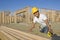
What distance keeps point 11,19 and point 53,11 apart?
7.58m

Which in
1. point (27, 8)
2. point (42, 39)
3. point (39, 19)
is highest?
point (27, 8)

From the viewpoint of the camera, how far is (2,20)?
71.3 feet

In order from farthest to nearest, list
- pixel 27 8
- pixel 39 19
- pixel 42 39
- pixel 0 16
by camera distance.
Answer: pixel 0 16 → pixel 27 8 → pixel 39 19 → pixel 42 39

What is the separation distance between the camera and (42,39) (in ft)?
13.6

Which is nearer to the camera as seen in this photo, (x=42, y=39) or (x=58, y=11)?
(x=42, y=39)

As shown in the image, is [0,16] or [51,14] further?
[0,16]

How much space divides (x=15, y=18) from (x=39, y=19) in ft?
56.2

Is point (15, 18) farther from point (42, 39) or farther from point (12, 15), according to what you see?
point (42, 39)

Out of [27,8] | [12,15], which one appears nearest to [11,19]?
[12,15]

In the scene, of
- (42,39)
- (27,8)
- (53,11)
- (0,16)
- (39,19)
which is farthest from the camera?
(0,16)

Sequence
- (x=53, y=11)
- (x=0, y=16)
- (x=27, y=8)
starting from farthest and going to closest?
1. (x=0, y=16)
2. (x=53, y=11)
3. (x=27, y=8)

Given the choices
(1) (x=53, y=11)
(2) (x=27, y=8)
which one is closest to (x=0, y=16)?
(2) (x=27, y=8)

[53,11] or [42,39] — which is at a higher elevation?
[53,11]

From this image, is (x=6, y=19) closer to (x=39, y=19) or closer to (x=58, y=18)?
(x=58, y=18)
